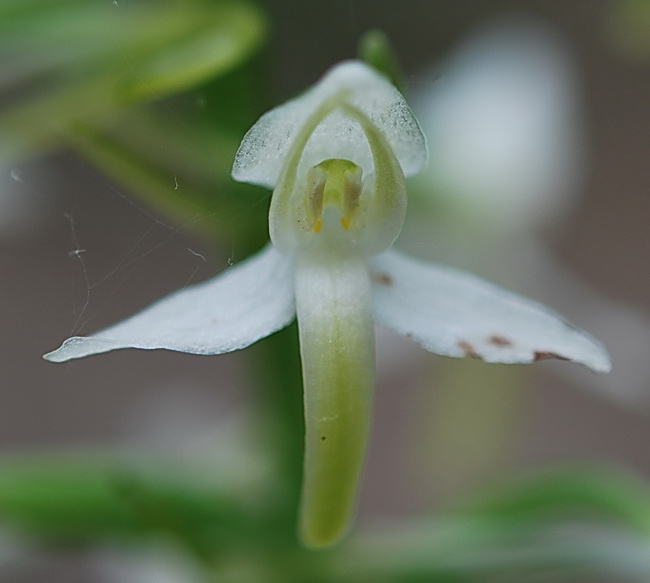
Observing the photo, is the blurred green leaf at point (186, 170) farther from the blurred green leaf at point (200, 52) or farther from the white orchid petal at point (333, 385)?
the white orchid petal at point (333, 385)

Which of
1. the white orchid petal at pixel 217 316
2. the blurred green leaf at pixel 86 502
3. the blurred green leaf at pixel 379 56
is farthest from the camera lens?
the blurred green leaf at pixel 86 502

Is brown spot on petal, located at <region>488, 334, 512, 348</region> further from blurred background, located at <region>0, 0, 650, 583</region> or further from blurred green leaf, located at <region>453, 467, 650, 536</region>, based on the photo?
blurred green leaf, located at <region>453, 467, 650, 536</region>

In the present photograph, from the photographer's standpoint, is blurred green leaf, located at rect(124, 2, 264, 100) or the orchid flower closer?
the orchid flower

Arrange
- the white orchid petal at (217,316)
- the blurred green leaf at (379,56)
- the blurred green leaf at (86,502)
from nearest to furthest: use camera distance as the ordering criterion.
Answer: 1. the white orchid petal at (217,316)
2. the blurred green leaf at (379,56)
3. the blurred green leaf at (86,502)

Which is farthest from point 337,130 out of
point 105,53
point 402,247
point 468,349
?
point 402,247

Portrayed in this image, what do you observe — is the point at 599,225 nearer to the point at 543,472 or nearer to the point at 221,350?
Result: the point at 543,472

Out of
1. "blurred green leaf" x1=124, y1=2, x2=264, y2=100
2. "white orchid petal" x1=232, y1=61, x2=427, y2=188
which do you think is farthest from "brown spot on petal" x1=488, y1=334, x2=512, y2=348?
"blurred green leaf" x1=124, y1=2, x2=264, y2=100

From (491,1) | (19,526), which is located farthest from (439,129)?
(491,1)

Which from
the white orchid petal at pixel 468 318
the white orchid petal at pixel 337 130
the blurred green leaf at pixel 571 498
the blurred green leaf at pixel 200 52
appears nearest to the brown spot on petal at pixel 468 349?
the white orchid petal at pixel 468 318
